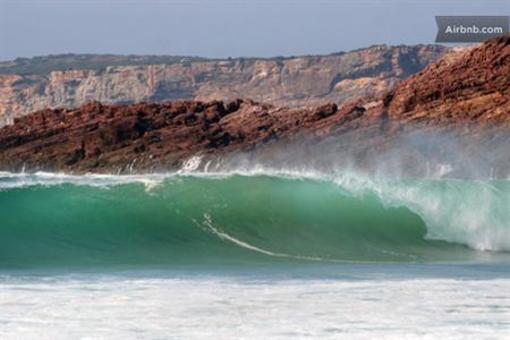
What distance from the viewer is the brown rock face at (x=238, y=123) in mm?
51125

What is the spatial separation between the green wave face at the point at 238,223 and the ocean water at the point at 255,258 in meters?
0.04

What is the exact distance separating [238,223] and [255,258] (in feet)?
10.8

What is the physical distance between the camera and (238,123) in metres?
59.7

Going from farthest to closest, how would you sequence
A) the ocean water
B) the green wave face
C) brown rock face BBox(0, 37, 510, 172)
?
1. brown rock face BBox(0, 37, 510, 172)
2. the green wave face
3. the ocean water

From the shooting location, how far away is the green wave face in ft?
59.5

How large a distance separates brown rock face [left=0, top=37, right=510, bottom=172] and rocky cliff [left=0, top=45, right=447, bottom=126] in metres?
50.6

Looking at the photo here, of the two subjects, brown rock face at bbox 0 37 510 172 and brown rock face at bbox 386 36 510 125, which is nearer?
brown rock face at bbox 386 36 510 125

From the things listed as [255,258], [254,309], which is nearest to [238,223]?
[255,258]

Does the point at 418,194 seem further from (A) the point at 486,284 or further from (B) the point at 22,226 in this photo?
(A) the point at 486,284

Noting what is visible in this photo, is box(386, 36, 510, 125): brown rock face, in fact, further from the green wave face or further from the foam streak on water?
the foam streak on water

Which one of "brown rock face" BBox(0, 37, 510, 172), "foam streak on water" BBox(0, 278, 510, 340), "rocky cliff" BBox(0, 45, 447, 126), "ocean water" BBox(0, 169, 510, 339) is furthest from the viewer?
"rocky cliff" BBox(0, 45, 447, 126)

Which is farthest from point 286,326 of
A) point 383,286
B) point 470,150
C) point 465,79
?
point 465,79

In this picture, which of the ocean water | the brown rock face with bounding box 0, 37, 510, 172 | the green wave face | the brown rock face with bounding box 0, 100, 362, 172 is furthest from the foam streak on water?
the brown rock face with bounding box 0, 100, 362, 172

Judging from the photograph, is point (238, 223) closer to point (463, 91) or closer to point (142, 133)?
point (463, 91)
